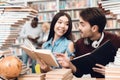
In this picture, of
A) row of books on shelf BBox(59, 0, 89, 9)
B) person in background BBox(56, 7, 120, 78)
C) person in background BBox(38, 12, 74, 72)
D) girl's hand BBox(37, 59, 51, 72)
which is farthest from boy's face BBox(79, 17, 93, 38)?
row of books on shelf BBox(59, 0, 89, 9)

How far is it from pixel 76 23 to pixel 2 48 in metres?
4.58

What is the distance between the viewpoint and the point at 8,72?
144 centimetres

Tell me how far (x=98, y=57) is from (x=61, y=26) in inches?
24.1

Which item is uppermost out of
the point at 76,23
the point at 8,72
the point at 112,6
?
the point at 112,6

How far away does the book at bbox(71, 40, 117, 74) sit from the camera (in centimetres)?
164

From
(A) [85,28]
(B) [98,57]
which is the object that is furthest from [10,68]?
(A) [85,28]

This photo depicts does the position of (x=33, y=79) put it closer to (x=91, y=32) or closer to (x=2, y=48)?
(x=2, y=48)

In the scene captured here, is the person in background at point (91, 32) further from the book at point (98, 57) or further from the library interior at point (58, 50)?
the book at point (98, 57)

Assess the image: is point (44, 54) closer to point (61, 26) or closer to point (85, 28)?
point (85, 28)

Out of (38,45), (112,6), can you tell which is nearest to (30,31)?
(38,45)

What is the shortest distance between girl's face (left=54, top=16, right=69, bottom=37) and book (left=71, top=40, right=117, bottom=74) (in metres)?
0.47

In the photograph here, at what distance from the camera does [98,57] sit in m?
1.72

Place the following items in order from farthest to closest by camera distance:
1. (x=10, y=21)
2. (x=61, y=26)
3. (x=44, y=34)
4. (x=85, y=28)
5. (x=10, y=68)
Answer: (x=44, y=34), (x=61, y=26), (x=85, y=28), (x=10, y=21), (x=10, y=68)

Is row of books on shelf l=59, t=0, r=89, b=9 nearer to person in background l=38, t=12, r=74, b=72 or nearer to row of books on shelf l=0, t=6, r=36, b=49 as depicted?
person in background l=38, t=12, r=74, b=72
